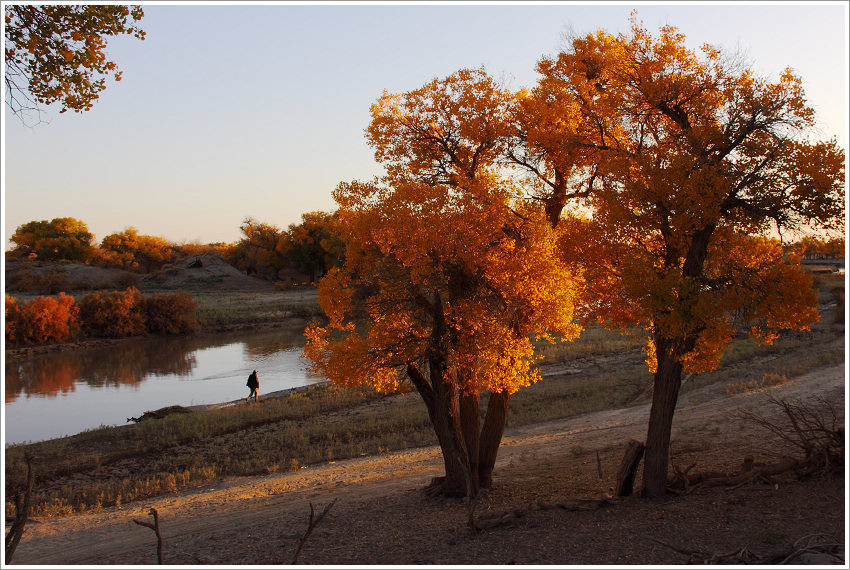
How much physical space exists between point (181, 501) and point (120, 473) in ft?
14.0

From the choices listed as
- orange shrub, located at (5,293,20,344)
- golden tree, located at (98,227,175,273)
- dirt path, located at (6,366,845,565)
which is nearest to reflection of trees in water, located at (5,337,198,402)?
orange shrub, located at (5,293,20,344)

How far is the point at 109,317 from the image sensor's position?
155 ft

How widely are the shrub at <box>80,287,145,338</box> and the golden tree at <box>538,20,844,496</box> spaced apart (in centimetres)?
4403

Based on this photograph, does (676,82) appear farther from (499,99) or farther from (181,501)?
(181,501)

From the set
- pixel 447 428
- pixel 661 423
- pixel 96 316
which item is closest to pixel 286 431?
pixel 447 428

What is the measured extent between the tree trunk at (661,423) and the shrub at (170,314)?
45538 mm

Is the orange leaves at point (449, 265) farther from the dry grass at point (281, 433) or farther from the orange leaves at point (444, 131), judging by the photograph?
the dry grass at point (281, 433)

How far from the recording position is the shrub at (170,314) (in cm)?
4950

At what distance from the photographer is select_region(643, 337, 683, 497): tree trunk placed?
34.6 ft

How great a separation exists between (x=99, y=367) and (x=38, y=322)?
930 centimetres

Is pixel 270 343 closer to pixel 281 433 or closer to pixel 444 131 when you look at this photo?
pixel 281 433

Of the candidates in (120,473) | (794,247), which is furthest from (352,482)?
(794,247)

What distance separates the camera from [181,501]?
13977mm

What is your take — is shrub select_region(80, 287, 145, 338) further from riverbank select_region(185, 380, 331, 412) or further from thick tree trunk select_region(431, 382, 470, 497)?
thick tree trunk select_region(431, 382, 470, 497)
